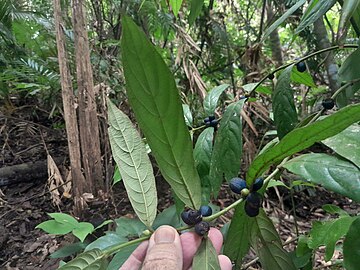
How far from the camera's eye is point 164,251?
1.53 feet

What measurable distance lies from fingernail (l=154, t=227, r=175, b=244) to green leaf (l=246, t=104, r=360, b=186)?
0.46 feet

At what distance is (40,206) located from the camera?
2092 millimetres

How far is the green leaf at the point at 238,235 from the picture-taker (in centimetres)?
64

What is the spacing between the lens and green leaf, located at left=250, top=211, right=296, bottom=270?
25.4 inches

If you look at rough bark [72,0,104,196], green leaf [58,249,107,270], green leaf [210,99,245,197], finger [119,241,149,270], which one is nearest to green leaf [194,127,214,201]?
green leaf [210,99,245,197]

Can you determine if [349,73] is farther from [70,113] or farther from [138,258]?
[70,113]

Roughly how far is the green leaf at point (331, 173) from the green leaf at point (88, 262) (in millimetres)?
259

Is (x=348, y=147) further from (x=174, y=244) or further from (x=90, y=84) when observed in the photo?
(x=90, y=84)

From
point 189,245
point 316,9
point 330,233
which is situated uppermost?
point 316,9

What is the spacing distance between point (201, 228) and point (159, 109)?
155mm

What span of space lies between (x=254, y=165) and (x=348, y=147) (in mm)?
132

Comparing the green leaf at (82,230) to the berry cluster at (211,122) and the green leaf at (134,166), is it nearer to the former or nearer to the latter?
the berry cluster at (211,122)

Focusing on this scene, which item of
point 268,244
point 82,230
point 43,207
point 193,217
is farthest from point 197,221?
point 43,207

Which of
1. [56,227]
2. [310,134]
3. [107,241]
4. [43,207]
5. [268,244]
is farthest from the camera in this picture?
[43,207]
